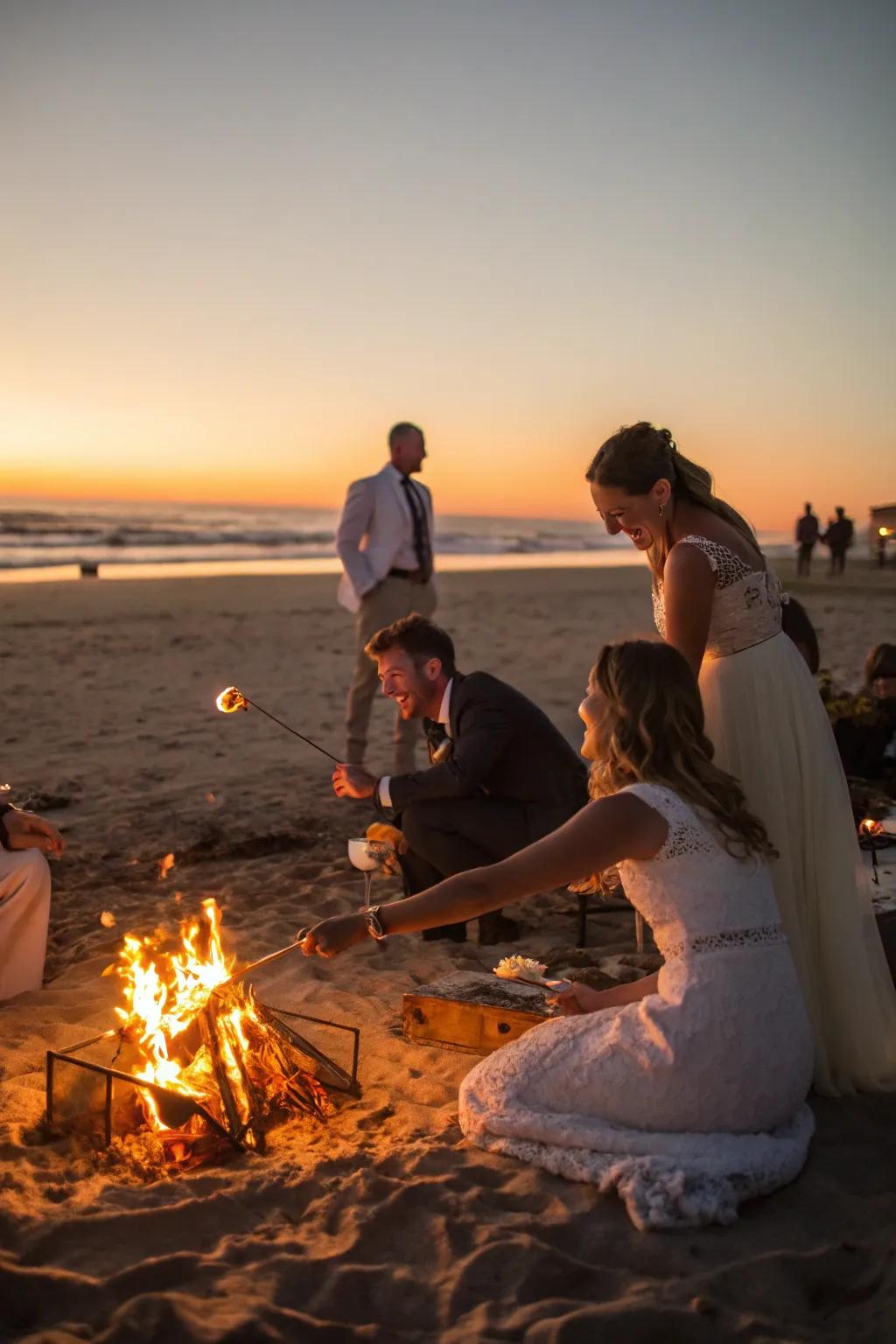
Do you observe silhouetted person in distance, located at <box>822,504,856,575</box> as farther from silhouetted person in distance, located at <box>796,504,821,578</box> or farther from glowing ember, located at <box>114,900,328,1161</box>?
glowing ember, located at <box>114,900,328,1161</box>

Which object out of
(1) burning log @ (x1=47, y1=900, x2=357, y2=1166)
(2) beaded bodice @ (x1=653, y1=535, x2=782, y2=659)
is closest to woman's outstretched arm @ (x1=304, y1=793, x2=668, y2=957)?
(1) burning log @ (x1=47, y1=900, x2=357, y2=1166)

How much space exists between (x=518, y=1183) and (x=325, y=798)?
16.2 ft

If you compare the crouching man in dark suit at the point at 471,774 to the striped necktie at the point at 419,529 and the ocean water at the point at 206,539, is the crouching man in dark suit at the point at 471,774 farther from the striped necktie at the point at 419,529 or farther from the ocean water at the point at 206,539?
the ocean water at the point at 206,539

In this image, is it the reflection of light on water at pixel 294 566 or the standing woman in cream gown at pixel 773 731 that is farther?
the reflection of light on water at pixel 294 566

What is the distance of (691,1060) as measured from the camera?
3.20 m

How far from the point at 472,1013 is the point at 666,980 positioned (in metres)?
1.04

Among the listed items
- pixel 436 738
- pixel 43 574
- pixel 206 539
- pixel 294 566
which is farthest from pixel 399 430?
pixel 206 539

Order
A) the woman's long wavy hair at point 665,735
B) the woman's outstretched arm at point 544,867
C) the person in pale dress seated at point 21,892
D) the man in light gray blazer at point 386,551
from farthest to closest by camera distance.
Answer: the man in light gray blazer at point 386,551
the person in pale dress seated at point 21,892
the woman's long wavy hair at point 665,735
the woman's outstretched arm at point 544,867

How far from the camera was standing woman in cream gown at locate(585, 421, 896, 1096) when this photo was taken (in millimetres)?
3842

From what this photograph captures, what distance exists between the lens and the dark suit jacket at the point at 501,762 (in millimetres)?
5445

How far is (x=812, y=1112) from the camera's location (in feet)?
11.9

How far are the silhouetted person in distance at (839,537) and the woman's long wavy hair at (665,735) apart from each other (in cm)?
2924

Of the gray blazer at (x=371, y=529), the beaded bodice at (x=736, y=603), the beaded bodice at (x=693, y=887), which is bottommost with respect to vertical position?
the beaded bodice at (x=693, y=887)

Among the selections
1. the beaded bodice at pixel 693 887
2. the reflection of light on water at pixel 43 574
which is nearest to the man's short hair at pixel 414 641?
the beaded bodice at pixel 693 887
